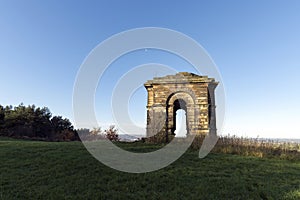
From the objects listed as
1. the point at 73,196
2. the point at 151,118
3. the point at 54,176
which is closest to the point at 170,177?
the point at 73,196

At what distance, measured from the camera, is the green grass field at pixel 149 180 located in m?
5.06

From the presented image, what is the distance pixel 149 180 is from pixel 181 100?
10354 mm

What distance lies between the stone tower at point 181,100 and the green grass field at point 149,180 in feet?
21.2

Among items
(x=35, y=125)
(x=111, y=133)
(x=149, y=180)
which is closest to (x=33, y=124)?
(x=35, y=125)

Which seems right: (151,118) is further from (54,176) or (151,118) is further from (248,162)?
(54,176)

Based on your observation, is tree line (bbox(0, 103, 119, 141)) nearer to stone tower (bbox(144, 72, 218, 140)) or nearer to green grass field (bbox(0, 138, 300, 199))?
stone tower (bbox(144, 72, 218, 140))

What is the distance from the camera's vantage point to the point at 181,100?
52.0ft

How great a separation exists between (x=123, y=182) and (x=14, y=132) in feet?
76.3

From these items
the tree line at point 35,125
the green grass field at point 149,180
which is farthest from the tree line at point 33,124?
the green grass field at point 149,180

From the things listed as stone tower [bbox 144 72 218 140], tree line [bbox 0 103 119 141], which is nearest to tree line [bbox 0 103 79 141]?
tree line [bbox 0 103 119 141]

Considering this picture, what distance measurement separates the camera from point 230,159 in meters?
8.48

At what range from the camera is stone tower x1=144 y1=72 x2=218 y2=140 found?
48.4 feet

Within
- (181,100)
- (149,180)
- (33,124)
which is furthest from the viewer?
(33,124)

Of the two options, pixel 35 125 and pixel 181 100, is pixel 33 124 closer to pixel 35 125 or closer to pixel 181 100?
pixel 35 125
